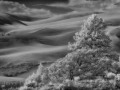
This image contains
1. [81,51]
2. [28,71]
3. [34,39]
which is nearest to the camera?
[81,51]

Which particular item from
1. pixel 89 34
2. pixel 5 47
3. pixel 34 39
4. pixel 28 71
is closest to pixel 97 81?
pixel 89 34

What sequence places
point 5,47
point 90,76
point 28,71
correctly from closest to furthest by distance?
point 90,76, point 28,71, point 5,47

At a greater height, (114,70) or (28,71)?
(114,70)

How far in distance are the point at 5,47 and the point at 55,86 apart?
475 ft

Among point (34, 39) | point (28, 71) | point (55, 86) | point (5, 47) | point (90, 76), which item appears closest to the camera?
point (55, 86)

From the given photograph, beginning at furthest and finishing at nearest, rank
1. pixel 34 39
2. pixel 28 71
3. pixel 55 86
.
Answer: pixel 34 39 < pixel 28 71 < pixel 55 86

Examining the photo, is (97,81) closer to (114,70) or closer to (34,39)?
(114,70)

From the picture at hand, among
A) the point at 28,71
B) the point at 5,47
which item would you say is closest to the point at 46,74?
the point at 28,71

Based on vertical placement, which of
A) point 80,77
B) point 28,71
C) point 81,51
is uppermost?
point 81,51

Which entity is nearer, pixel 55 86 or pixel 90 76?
pixel 55 86

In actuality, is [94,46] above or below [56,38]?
above

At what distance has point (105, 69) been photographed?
3422 centimetres

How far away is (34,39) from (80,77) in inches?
6214

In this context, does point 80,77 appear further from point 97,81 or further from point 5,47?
point 5,47
